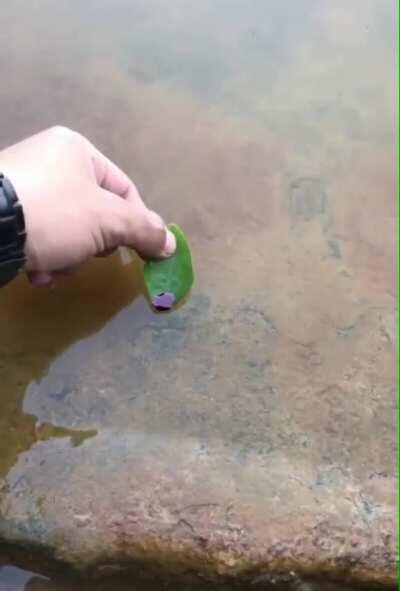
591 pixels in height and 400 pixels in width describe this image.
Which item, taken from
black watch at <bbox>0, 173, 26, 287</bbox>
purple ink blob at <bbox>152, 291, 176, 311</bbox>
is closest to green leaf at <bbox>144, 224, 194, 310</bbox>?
purple ink blob at <bbox>152, 291, 176, 311</bbox>

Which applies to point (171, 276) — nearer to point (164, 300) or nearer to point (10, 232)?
point (164, 300)

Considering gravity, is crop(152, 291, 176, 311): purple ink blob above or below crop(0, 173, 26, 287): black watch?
below

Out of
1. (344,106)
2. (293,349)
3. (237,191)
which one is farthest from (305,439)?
(344,106)

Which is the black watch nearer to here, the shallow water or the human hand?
the human hand

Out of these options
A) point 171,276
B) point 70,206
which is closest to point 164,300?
point 171,276

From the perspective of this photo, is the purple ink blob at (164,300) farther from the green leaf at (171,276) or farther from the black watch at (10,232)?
the black watch at (10,232)

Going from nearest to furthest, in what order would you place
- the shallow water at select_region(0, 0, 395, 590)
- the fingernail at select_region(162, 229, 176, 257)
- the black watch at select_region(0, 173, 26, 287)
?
1. the black watch at select_region(0, 173, 26, 287)
2. the shallow water at select_region(0, 0, 395, 590)
3. the fingernail at select_region(162, 229, 176, 257)

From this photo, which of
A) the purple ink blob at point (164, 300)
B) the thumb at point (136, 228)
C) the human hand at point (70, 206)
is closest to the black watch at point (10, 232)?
the human hand at point (70, 206)

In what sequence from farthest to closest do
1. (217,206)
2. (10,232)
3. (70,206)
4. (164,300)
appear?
(217,206) < (164,300) < (70,206) < (10,232)
